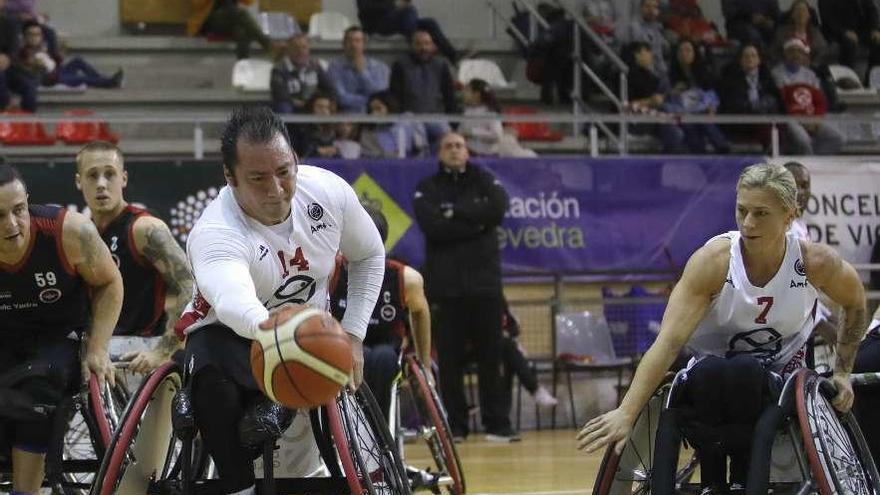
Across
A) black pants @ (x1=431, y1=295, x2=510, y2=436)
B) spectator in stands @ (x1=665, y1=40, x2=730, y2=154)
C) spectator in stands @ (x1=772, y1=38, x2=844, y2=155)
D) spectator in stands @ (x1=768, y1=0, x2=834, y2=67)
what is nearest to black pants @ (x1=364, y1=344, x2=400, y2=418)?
black pants @ (x1=431, y1=295, x2=510, y2=436)

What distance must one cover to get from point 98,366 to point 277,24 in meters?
9.07

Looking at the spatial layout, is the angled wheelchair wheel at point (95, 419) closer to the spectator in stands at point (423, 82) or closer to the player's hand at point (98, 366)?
the player's hand at point (98, 366)

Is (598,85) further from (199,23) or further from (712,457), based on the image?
(712,457)

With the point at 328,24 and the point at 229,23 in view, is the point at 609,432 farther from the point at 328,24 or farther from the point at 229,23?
the point at 328,24

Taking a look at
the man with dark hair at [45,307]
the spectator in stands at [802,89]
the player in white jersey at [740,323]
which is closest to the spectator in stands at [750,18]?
the spectator in stands at [802,89]

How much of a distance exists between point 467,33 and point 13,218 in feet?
33.9

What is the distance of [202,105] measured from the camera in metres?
13.0

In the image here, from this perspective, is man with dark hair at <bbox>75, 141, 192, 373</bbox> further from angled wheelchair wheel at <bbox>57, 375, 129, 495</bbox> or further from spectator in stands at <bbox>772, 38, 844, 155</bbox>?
spectator in stands at <bbox>772, 38, 844, 155</bbox>

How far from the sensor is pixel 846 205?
11.0 metres

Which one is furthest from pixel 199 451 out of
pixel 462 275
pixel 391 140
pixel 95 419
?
pixel 391 140

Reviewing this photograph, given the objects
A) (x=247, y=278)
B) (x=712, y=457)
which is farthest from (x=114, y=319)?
(x=712, y=457)

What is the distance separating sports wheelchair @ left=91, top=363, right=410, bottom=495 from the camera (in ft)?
13.4

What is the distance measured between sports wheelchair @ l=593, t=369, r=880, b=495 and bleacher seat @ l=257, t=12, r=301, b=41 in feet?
31.7

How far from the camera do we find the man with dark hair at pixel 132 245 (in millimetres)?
6074
